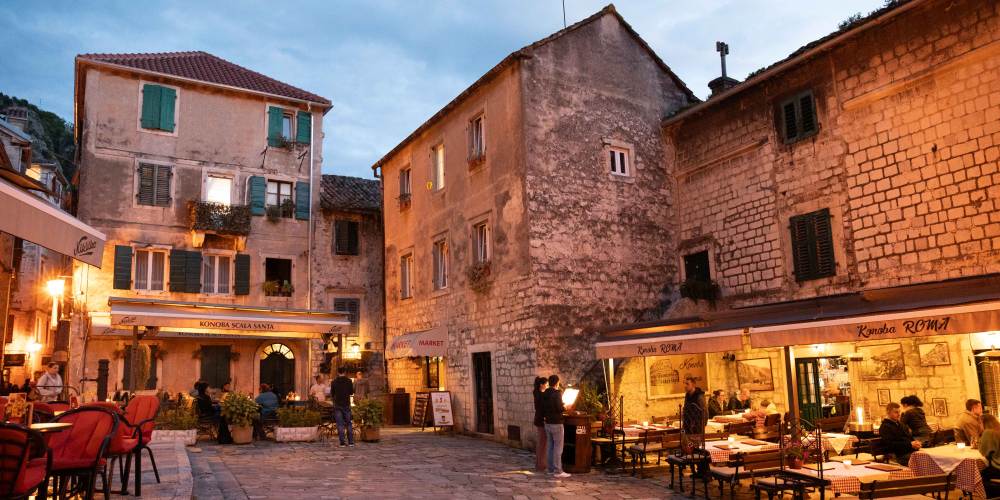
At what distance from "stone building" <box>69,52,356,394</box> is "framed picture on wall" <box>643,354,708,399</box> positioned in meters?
7.67

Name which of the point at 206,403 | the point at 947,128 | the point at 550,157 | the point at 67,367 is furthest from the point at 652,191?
the point at 67,367

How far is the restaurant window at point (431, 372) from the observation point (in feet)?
65.4

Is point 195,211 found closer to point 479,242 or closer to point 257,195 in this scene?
point 257,195

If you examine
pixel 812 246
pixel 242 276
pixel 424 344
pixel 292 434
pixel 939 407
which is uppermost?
pixel 242 276

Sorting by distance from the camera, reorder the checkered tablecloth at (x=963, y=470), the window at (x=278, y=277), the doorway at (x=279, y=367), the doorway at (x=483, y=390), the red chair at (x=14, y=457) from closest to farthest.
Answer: the red chair at (x=14, y=457) < the checkered tablecloth at (x=963, y=470) < the doorway at (x=483, y=390) < the doorway at (x=279, y=367) < the window at (x=278, y=277)

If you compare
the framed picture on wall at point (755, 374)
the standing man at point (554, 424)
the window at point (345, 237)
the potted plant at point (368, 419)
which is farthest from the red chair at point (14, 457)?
the window at point (345, 237)

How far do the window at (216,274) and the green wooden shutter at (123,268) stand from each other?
6.32ft

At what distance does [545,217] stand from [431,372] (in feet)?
22.6

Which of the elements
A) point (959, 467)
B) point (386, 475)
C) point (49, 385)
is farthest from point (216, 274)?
point (959, 467)

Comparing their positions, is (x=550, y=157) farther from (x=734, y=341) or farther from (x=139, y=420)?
(x=139, y=420)

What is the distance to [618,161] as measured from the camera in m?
16.8

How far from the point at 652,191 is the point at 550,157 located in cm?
291

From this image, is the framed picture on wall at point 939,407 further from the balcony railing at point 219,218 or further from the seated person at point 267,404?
the balcony railing at point 219,218

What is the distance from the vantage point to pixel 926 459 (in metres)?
7.87
